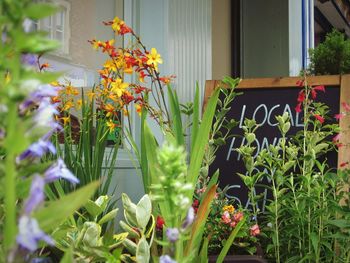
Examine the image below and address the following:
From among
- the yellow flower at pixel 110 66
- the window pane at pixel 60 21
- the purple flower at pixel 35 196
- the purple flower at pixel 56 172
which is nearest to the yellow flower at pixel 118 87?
the yellow flower at pixel 110 66

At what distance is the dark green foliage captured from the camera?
2.87 meters

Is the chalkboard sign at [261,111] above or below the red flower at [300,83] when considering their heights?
below

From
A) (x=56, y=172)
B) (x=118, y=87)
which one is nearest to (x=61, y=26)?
(x=118, y=87)

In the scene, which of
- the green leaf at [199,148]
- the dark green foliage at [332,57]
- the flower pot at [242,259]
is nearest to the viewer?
the green leaf at [199,148]

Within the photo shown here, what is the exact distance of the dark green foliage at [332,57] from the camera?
2873mm

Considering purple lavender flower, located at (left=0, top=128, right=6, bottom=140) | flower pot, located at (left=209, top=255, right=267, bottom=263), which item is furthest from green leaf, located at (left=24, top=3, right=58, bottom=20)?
flower pot, located at (left=209, top=255, right=267, bottom=263)

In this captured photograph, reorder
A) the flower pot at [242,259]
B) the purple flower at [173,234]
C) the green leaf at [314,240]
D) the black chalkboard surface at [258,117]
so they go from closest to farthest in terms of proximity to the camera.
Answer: the purple flower at [173,234]
the flower pot at [242,259]
the green leaf at [314,240]
the black chalkboard surface at [258,117]

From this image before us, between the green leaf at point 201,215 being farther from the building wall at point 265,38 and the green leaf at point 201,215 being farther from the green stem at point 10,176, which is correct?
the building wall at point 265,38

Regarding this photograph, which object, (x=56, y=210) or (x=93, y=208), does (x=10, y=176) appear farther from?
(x=93, y=208)

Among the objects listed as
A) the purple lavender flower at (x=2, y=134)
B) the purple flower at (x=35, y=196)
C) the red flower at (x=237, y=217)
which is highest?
the purple lavender flower at (x=2, y=134)

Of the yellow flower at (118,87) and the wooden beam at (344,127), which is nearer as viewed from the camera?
the yellow flower at (118,87)

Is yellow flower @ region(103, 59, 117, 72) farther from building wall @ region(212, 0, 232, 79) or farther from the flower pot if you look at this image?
building wall @ region(212, 0, 232, 79)

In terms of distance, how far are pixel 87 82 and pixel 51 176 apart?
1.89 m

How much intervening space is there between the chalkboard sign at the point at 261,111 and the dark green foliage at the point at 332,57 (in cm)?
47
